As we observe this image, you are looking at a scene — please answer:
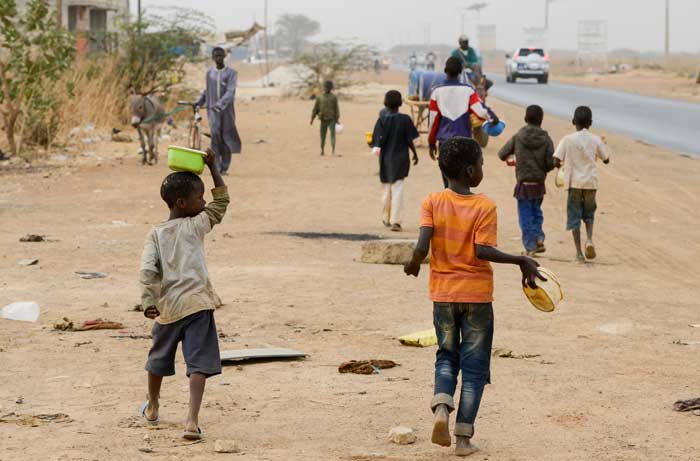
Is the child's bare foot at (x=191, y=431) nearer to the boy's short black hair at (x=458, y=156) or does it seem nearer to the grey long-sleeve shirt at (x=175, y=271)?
the grey long-sleeve shirt at (x=175, y=271)

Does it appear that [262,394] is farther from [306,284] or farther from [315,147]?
Result: [315,147]

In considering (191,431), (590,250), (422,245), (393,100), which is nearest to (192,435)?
(191,431)

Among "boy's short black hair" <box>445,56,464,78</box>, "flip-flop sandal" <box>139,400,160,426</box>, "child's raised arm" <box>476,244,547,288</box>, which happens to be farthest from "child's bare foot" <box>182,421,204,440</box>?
"boy's short black hair" <box>445,56,464,78</box>

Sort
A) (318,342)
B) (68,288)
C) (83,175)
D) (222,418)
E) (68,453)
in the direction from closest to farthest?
(68,453) → (222,418) → (318,342) → (68,288) → (83,175)

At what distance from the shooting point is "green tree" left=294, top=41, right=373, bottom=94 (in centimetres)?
4216

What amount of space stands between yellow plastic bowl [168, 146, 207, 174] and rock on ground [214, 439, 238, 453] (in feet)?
3.77

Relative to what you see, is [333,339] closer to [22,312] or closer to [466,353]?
[22,312]

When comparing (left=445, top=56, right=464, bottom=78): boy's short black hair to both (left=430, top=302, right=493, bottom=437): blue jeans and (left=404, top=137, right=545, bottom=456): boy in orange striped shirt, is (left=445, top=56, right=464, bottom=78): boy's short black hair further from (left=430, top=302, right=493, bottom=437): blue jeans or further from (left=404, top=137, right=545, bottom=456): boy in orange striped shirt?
(left=430, top=302, right=493, bottom=437): blue jeans

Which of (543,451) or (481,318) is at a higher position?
(481,318)

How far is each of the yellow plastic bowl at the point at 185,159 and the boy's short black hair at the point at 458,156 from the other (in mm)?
1028

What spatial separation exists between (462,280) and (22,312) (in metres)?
3.90

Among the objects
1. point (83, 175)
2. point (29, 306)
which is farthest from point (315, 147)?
point (29, 306)

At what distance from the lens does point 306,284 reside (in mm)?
9125

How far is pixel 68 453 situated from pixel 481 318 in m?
1.77
